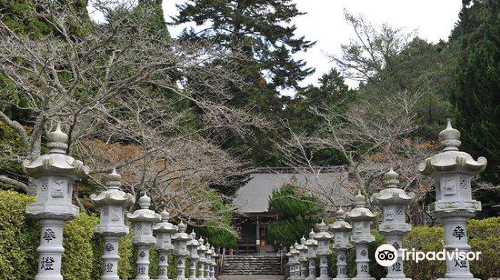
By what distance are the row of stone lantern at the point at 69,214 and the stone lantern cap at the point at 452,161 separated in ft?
13.4

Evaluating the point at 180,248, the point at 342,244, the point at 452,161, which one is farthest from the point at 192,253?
the point at 452,161

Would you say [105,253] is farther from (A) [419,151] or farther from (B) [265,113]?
(B) [265,113]

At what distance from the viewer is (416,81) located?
2920cm

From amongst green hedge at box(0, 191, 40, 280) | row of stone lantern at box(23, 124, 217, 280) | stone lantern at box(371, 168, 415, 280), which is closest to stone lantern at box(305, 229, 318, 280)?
row of stone lantern at box(23, 124, 217, 280)

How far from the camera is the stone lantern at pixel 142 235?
8953mm

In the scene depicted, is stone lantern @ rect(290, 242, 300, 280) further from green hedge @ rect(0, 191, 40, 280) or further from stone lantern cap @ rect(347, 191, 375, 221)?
green hedge @ rect(0, 191, 40, 280)

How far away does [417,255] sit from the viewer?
28.2ft

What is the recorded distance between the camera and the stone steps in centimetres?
2808

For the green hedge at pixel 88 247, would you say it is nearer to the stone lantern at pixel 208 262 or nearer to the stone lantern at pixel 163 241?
the stone lantern at pixel 163 241

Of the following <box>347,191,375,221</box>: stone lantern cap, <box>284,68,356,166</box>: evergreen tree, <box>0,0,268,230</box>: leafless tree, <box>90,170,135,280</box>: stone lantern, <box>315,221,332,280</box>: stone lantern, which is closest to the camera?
<box>90,170,135,280</box>: stone lantern

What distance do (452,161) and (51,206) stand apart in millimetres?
4507

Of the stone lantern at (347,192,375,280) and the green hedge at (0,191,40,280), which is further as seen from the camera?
the stone lantern at (347,192,375,280)

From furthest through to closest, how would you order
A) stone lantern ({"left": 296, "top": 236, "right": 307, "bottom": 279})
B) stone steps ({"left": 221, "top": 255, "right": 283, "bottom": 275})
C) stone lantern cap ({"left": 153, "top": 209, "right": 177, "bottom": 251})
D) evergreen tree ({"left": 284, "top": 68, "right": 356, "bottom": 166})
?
evergreen tree ({"left": 284, "top": 68, "right": 356, "bottom": 166})
stone steps ({"left": 221, "top": 255, "right": 283, "bottom": 275})
stone lantern ({"left": 296, "top": 236, "right": 307, "bottom": 279})
stone lantern cap ({"left": 153, "top": 209, "right": 177, "bottom": 251})

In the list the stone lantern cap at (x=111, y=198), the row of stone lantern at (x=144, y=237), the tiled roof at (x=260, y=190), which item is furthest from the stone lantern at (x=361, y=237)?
the tiled roof at (x=260, y=190)
